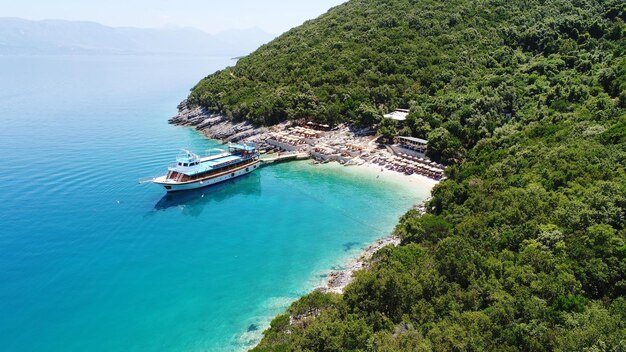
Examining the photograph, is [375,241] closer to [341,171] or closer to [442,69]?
[341,171]

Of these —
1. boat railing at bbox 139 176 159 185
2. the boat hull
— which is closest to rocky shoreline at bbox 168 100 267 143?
the boat hull

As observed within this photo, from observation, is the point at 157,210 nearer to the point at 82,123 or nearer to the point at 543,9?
the point at 82,123

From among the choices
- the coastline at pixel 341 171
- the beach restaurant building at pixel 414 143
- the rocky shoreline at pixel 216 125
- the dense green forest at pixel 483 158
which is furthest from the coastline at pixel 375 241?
the rocky shoreline at pixel 216 125

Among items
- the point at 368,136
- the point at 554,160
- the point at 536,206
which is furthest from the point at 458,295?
the point at 368,136

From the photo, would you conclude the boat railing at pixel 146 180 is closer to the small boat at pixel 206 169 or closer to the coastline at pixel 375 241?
the small boat at pixel 206 169

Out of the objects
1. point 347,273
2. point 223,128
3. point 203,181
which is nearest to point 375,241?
point 347,273

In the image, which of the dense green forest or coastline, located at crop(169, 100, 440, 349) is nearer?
the dense green forest

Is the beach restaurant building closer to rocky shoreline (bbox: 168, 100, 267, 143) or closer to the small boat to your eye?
the small boat
